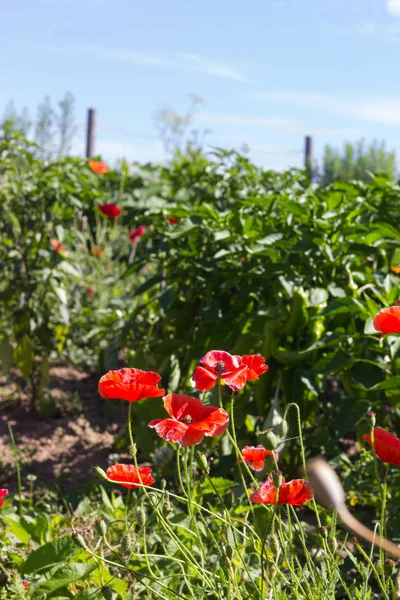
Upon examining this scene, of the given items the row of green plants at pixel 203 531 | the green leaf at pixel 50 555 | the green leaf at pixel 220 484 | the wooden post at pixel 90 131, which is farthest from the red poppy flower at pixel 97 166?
the wooden post at pixel 90 131

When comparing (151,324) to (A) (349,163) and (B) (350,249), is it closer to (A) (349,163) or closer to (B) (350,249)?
(B) (350,249)

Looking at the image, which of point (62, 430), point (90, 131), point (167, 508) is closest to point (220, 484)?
point (167, 508)

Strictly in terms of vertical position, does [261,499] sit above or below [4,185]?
below

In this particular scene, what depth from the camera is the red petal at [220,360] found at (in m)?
1.39

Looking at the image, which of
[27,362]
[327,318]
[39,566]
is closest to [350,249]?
[327,318]

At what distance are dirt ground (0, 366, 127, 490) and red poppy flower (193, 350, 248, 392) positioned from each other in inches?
73.3

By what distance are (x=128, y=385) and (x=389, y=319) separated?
1.61 ft

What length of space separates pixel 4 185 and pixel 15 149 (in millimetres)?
268

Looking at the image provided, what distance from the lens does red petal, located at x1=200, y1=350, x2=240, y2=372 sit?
1.39m

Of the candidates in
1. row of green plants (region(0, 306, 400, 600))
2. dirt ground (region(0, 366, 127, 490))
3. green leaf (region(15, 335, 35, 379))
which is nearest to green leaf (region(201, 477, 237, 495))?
row of green plants (region(0, 306, 400, 600))

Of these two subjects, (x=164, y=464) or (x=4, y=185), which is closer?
(x=164, y=464)

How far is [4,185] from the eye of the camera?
13.2 ft

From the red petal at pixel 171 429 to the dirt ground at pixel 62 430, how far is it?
1916 mm

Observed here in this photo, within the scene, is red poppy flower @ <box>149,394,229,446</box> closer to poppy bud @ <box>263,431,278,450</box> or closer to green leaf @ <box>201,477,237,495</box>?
poppy bud @ <box>263,431,278,450</box>
